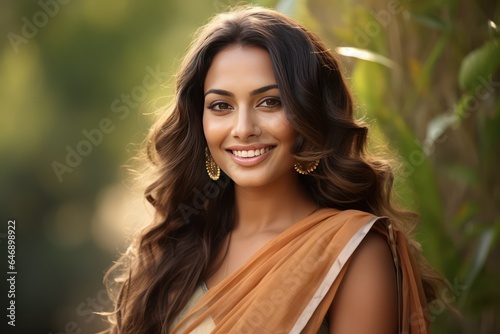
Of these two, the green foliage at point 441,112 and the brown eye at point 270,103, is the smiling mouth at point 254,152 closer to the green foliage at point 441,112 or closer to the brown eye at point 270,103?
the brown eye at point 270,103

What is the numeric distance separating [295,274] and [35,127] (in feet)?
15.7

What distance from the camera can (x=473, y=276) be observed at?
3131 mm

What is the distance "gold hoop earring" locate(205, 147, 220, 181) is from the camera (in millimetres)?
2598

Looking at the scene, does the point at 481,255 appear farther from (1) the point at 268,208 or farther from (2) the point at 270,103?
(2) the point at 270,103

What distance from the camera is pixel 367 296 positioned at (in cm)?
216

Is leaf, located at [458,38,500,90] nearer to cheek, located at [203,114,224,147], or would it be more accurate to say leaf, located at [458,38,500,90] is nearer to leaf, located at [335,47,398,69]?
leaf, located at [335,47,398,69]

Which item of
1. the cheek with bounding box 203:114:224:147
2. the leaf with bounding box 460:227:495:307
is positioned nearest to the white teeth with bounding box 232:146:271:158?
the cheek with bounding box 203:114:224:147

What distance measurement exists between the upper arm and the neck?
1.04 ft

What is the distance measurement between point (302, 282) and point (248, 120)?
1.65 feet

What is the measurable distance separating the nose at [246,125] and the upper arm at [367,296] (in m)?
0.46

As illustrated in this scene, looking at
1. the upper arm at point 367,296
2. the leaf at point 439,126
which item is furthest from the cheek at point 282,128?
the leaf at point 439,126

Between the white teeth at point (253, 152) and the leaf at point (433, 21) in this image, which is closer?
the white teeth at point (253, 152)

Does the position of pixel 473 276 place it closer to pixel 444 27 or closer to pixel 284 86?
pixel 444 27

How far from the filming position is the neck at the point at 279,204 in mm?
2477
